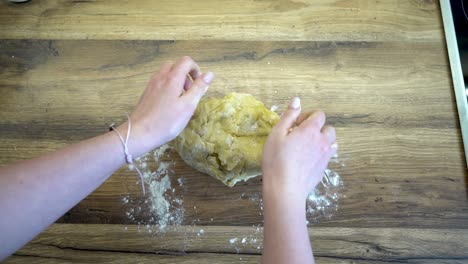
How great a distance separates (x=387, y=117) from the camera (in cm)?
147

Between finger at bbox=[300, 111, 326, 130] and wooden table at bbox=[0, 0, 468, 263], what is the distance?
37 centimetres

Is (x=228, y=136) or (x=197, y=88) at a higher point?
(x=197, y=88)

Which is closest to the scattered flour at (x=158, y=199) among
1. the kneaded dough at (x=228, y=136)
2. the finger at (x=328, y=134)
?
the kneaded dough at (x=228, y=136)

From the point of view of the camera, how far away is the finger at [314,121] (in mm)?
1070

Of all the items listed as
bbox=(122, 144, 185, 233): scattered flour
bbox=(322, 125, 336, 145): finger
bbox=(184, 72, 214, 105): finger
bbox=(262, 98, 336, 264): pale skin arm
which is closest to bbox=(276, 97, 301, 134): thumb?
bbox=(262, 98, 336, 264): pale skin arm

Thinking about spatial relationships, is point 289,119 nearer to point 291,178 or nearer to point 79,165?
point 291,178

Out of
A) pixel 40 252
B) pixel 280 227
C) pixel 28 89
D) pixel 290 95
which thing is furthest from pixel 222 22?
pixel 40 252

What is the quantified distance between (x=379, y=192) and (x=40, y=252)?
1.28 m

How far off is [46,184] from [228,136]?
0.57 m

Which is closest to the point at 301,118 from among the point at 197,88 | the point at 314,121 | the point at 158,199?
the point at 314,121

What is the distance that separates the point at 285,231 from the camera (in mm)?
938

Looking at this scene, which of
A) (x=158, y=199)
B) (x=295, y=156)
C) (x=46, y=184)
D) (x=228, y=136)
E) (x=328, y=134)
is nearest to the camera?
(x=46, y=184)

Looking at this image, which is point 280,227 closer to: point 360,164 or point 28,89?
point 360,164

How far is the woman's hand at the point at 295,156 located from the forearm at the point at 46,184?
416 millimetres
